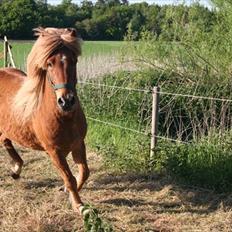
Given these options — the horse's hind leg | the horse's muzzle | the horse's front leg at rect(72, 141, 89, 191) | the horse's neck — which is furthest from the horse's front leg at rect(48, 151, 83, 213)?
the horse's hind leg

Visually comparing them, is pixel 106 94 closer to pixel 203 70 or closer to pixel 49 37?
pixel 203 70

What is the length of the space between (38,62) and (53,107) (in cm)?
46

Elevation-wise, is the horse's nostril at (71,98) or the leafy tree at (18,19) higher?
the leafy tree at (18,19)

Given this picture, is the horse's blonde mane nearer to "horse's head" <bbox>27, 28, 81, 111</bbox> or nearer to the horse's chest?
"horse's head" <bbox>27, 28, 81, 111</bbox>

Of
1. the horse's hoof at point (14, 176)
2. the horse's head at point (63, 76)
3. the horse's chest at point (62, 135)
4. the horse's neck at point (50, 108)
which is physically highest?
the horse's head at point (63, 76)

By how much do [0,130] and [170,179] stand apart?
2.25 m

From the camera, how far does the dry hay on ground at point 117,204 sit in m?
4.44

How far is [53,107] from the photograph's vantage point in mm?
4652

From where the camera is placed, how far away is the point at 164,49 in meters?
10.7

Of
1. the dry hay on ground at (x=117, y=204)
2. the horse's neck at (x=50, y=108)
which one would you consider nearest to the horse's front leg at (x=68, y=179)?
the dry hay on ground at (x=117, y=204)

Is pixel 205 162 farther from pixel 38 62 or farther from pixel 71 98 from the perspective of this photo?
pixel 38 62

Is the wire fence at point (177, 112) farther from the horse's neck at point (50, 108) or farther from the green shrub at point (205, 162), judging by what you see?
the horse's neck at point (50, 108)

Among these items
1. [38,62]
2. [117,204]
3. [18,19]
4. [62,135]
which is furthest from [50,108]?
[18,19]

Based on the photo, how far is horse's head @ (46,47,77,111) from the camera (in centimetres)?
419
